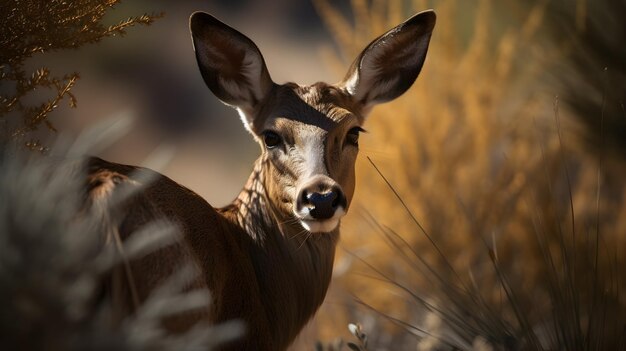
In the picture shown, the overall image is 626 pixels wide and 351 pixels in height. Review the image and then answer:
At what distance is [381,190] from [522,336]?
3145mm

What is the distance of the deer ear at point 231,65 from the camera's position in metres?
4.03

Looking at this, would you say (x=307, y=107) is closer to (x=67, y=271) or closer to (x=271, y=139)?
(x=271, y=139)

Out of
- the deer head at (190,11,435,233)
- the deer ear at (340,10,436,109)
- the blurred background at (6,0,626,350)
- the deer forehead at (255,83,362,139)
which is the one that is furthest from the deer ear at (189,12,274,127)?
the blurred background at (6,0,626,350)

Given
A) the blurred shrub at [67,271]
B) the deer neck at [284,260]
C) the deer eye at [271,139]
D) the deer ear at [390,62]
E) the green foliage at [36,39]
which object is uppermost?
the green foliage at [36,39]

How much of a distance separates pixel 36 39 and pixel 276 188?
1.05 metres

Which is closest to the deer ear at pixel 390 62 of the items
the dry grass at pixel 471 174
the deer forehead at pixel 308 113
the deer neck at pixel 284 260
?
the deer forehead at pixel 308 113

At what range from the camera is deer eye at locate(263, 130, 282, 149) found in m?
3.97

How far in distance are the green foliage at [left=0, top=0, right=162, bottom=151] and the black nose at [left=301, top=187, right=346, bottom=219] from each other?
2.75ft

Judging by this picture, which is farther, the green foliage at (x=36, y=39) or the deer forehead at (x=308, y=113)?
the deer forehead at (x=308, y=113)

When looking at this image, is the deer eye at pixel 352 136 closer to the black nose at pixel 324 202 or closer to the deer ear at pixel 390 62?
the deer ear at pixel 390 62

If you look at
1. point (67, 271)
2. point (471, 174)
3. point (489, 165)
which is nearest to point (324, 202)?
point (67, 271)

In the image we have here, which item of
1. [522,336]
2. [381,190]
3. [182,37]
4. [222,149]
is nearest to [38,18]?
[522,336]

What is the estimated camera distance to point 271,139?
3986 mm

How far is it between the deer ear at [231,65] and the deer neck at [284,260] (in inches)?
13.7
